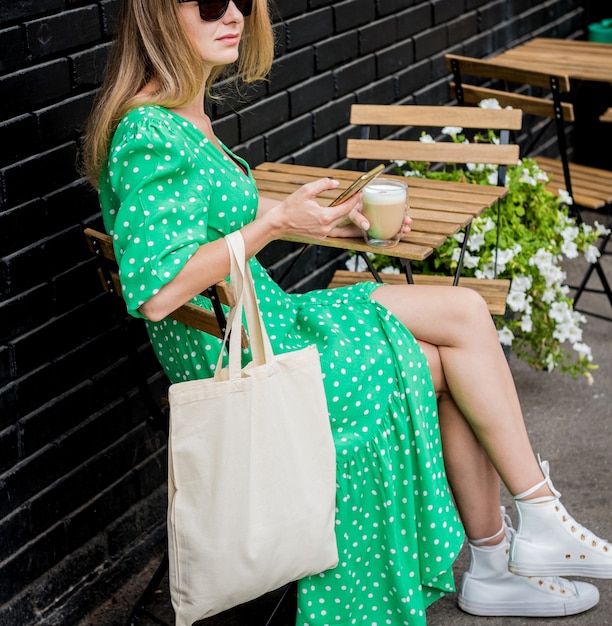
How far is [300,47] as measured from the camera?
383 centimetres

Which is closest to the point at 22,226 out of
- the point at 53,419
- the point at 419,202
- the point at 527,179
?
the point at 53,419

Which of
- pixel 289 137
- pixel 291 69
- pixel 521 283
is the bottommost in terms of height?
pixel 521 283

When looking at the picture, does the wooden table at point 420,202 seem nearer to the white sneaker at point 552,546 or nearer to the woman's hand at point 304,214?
the woman's hand at point 304,214

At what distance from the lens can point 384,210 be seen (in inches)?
108

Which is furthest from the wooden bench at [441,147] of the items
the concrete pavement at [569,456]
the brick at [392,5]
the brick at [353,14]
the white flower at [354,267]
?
the brick at [392,5]

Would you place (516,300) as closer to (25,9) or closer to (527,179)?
(527,179)

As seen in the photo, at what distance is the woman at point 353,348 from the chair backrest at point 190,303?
51 millimetres

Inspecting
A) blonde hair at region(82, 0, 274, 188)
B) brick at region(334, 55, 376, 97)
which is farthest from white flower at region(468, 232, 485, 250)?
blonde hair at region(82, 0, 274, 188)

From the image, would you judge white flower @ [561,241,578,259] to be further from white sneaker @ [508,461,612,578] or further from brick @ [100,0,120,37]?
brick @ [100,0,120,37]

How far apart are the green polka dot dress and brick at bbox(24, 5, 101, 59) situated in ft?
1.39

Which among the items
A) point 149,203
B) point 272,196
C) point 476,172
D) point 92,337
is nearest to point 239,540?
point 149,203

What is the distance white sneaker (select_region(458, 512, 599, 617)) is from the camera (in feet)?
9.50

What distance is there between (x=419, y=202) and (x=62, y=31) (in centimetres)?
111

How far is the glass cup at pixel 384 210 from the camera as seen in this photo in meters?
2.73
